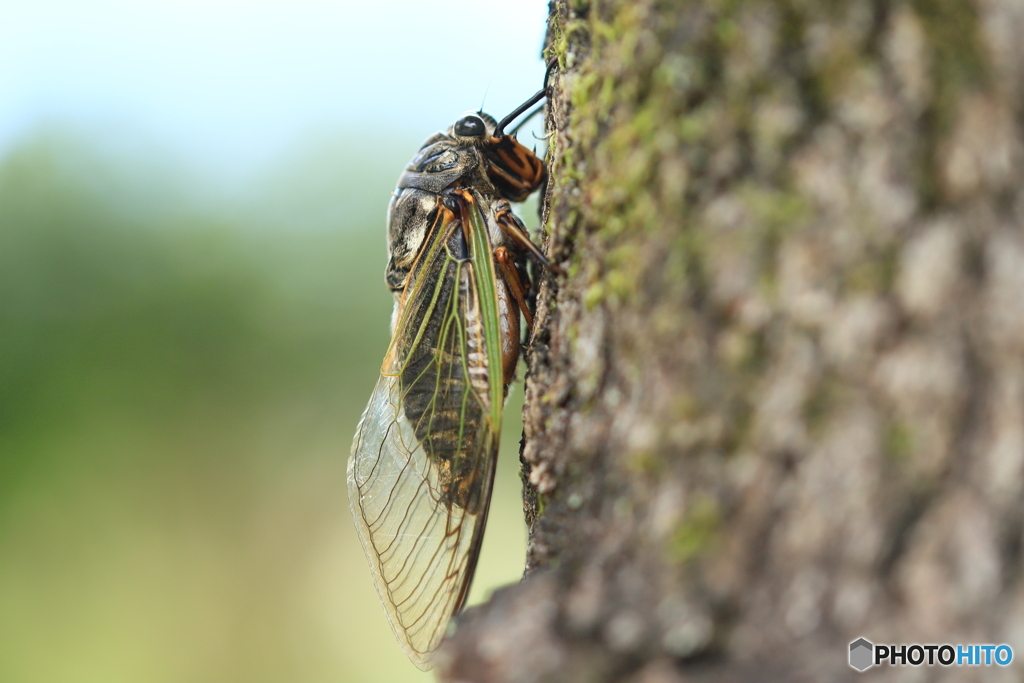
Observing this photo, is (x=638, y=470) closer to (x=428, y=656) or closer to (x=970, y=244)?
(x=970, y=244)

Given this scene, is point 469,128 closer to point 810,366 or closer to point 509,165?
point 509,165

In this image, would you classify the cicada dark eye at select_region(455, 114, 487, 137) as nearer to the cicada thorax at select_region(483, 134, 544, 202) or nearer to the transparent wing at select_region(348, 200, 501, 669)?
the cicada thorax at select_region(483, 134, 544, 202)

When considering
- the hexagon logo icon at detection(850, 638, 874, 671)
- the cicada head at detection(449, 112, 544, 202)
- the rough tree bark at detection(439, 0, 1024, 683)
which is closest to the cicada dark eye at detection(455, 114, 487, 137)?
the cicada head at detection(449, 112, 544, 202)

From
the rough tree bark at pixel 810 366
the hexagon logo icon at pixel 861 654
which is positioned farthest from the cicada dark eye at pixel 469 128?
the hexagon logo icon at pixel 861 654

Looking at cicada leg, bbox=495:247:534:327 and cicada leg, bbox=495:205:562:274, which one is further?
cicada leg, bbox=495:247:534:327

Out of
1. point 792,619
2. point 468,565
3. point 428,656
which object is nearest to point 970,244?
point 792,619

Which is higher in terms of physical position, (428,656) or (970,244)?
(970,244)

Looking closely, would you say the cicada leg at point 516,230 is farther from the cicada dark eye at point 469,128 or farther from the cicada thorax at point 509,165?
the cicada dark eye at point 469,128
